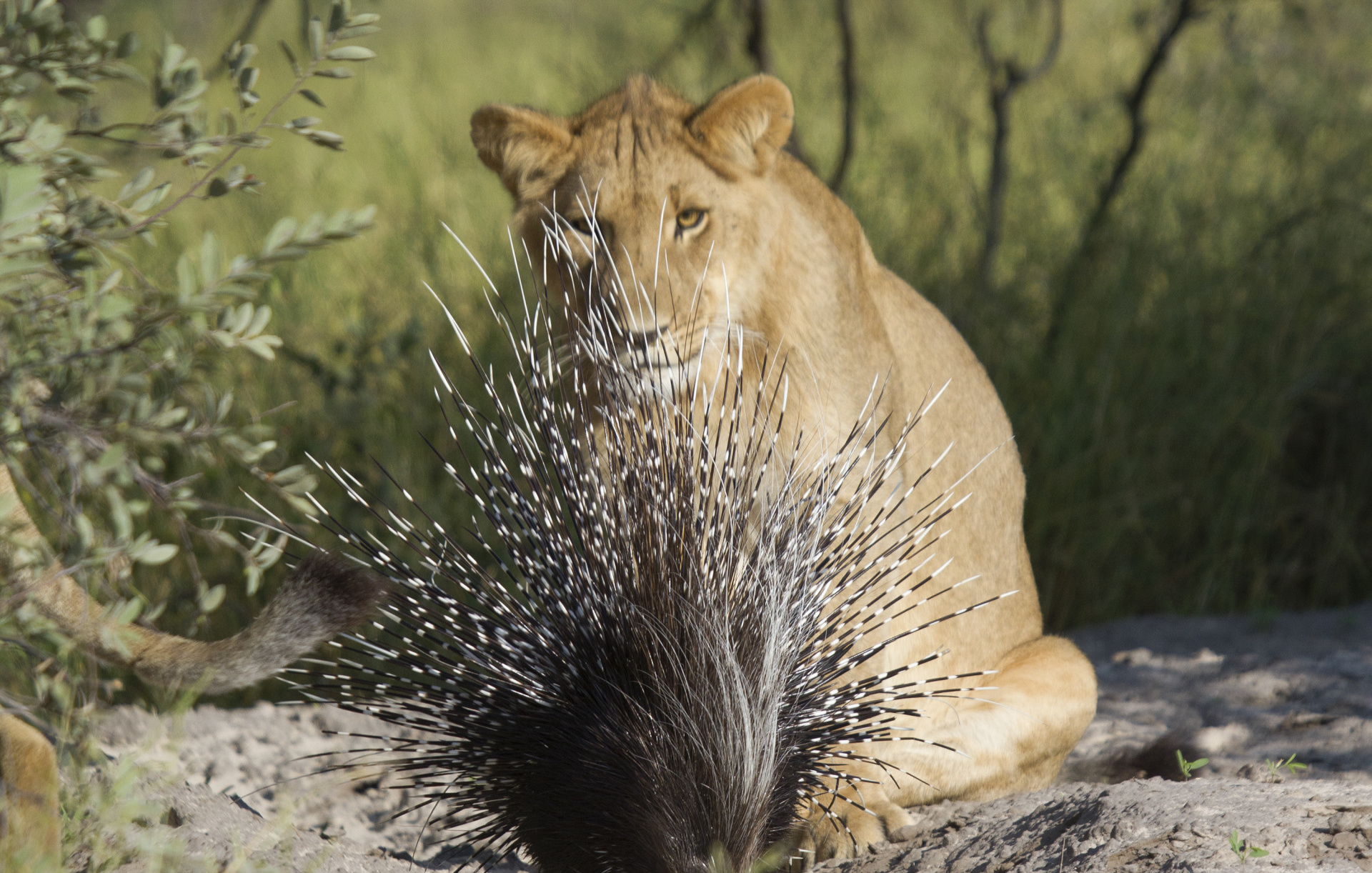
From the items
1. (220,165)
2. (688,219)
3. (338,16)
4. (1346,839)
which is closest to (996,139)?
(688,219)

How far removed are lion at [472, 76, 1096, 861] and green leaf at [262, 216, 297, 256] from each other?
786 mm

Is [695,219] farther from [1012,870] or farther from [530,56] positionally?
[530,56]

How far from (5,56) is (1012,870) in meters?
2.49

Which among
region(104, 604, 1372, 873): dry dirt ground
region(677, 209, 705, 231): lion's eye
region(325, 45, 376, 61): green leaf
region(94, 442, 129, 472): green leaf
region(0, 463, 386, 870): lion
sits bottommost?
region(104, 604, 1372, 873): dry dirt ground

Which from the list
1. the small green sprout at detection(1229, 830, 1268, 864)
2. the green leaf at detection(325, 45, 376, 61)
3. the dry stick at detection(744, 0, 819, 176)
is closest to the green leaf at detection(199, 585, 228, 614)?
the green leaf at detection(325, 45, 376, 61)

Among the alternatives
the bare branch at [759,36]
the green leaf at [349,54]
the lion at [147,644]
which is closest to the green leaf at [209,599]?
the lion at [147,644]

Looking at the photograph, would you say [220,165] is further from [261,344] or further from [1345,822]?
[1345,822]

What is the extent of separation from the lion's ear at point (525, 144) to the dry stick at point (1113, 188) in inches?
130

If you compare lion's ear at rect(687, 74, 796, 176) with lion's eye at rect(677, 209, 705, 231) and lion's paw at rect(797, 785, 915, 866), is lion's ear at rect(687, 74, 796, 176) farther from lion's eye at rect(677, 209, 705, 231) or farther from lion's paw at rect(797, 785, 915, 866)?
lion's paw at rect(797, 785, 915, 866)

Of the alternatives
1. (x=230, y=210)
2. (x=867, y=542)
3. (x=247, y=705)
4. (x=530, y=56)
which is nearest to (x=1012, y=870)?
(x=867, y=542)

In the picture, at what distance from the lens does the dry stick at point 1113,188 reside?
5.43 metres

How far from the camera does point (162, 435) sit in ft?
5.72

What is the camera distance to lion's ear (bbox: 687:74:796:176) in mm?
2773

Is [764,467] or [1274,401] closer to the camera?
[764,467]
